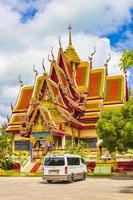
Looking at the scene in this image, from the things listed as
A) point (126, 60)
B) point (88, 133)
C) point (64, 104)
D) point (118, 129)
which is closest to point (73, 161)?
point (118, 129)

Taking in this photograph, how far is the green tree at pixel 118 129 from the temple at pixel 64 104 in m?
13.5

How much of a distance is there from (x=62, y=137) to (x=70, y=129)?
231cm

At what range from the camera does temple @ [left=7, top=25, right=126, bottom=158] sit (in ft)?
149

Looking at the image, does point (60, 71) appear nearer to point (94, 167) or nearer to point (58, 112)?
point (58, 112)

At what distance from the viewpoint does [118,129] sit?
30.6m

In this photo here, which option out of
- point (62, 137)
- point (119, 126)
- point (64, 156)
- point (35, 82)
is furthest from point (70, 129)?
point (64, 156)

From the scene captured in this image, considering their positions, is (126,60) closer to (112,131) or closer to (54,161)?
(54,161)

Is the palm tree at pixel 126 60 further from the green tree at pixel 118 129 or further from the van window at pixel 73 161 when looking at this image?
the green tree at pixel 118 129

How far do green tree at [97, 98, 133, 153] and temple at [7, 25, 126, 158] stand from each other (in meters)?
13.5

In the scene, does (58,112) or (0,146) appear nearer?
(0,146)

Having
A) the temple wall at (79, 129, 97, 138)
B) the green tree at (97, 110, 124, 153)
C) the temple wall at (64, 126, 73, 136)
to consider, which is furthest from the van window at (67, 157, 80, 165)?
the temple wall at (79, 129, 97, 138)

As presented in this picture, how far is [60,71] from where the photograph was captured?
52.2 m

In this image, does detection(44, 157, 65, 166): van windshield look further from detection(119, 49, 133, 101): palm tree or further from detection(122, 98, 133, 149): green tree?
detection(119, 49, 133, 101): palm tree

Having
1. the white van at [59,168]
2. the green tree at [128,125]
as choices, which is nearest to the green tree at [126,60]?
the white van at [59,168]
